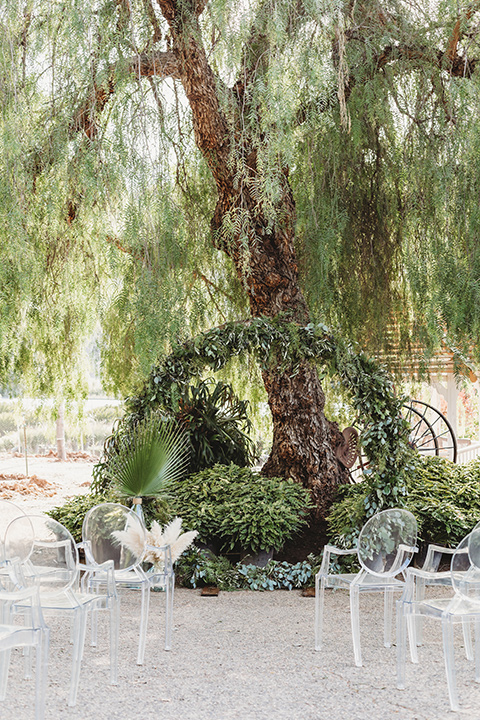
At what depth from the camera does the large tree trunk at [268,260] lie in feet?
17.9

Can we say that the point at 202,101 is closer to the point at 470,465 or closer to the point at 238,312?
the point at 238,312

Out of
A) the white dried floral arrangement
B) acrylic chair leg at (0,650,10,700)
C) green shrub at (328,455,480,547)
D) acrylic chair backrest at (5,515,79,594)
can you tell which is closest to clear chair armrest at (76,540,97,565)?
the white dried floral arrangement

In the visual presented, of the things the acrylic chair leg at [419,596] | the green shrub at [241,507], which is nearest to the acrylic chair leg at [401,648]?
the acrylic chair leg at [419,596]

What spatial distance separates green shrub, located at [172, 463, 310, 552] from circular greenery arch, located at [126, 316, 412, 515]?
82 cm

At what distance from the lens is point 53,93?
16.5 ft

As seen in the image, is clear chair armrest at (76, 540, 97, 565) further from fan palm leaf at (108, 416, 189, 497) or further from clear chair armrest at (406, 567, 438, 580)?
clear chair armrest at (406, 567, 438, 580)

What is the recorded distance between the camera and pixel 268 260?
6.20m

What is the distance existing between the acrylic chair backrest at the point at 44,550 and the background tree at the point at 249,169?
5.27ft

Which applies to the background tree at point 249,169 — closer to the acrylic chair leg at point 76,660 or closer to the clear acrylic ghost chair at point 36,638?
the acrylic chair leg at point 76,660

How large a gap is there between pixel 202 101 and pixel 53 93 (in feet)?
4.30

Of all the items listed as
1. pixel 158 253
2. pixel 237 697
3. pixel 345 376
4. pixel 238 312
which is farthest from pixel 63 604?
pixel 238 312

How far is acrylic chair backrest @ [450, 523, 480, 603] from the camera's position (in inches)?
130

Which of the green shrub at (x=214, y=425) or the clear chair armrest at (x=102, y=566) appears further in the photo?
the green shrub at (x=214, y=425)

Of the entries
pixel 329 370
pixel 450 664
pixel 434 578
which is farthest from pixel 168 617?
pixel 329 370
